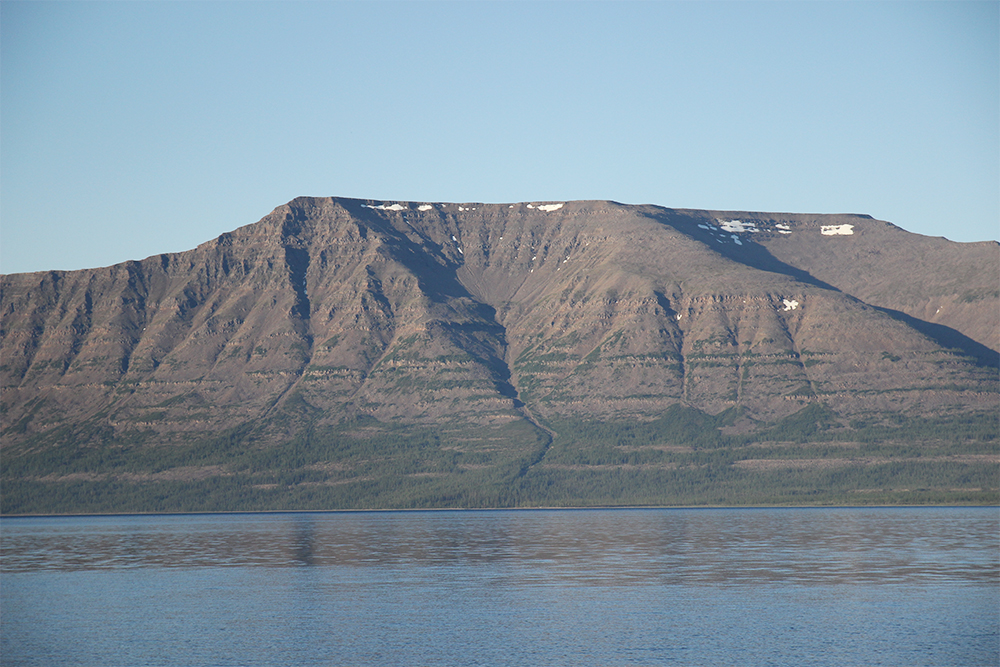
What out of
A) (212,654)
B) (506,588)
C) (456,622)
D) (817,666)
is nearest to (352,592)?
(506,588)

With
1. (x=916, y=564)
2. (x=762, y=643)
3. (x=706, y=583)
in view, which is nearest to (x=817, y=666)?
(x=762, y=643)

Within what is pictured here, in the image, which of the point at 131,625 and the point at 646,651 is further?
the point at 131,625

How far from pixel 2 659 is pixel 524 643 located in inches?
1905

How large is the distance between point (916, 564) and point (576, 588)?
5840 cm

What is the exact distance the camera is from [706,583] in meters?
158

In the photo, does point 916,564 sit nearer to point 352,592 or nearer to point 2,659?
point 352,592

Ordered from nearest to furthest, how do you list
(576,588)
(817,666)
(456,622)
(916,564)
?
(817,666) < (456,622) < (576,588) < (916,564)

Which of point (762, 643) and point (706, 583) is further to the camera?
point (706, 583)

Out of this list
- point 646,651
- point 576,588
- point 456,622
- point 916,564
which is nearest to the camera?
point 646,651

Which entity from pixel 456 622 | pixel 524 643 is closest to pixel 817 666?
pixel 524 643

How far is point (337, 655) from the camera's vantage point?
364 ft

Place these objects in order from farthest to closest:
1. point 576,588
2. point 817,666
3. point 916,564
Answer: point 916,564 < point 576,588 < point 817,666

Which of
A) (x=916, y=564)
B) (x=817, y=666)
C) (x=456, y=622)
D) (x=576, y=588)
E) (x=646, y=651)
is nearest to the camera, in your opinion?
(x=817, y=666)

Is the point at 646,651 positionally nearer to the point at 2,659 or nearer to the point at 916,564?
the point at 2,659
